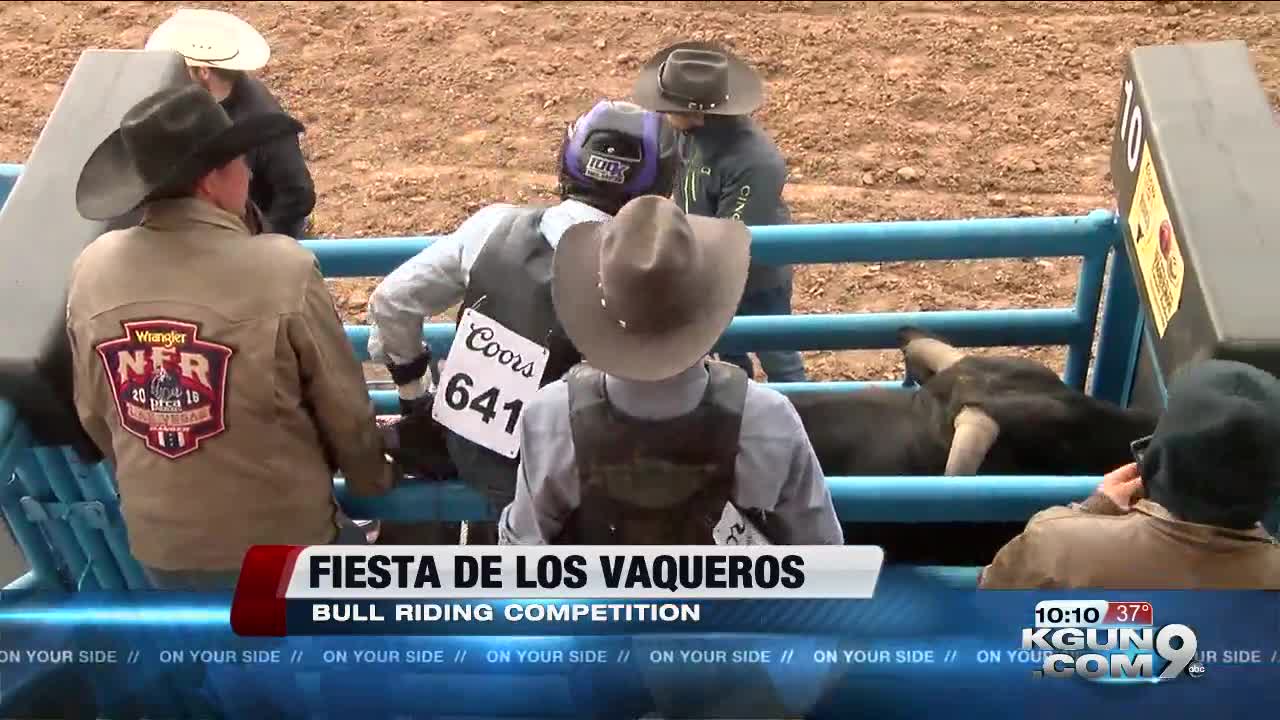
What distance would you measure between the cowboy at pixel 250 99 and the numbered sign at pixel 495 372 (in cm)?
182

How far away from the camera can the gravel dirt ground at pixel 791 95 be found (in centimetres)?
713

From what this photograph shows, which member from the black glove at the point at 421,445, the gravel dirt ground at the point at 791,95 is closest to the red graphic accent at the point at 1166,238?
the black glove at the point at 421,445

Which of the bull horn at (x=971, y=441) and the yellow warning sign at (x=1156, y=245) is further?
A: the bull horn at (x=971, y=441)

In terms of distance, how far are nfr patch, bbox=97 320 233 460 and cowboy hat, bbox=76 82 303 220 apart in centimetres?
27

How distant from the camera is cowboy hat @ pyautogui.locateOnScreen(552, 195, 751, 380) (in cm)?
217

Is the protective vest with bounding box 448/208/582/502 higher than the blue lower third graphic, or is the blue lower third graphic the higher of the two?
the blue lower third graphic

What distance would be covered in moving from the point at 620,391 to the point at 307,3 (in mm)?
7742

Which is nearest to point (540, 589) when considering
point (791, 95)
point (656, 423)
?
point (656, 423)

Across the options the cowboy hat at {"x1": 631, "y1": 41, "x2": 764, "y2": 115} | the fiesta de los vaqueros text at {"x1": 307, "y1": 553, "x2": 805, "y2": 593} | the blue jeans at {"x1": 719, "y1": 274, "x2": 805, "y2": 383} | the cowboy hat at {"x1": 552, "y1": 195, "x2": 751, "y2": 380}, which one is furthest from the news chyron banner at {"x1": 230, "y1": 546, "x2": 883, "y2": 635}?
the cowboy hat at {"x1": 631, "y1": 41, "x2": 764, "y2": 115}

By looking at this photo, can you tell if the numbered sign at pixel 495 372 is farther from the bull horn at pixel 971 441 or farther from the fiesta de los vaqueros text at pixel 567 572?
the fiesta de los vaqueros text at pixel 567 572

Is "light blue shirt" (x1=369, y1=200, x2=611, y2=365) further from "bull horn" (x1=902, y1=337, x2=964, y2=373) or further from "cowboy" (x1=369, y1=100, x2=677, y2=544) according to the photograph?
"bull horn" (x1=902, y1=337, x2=964, y2=373)

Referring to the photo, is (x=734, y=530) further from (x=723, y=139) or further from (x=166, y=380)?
(x=723, y=139)

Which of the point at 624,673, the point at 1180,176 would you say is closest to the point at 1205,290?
the point at 1180,176

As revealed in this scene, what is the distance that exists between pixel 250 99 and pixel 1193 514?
345 centimetres
